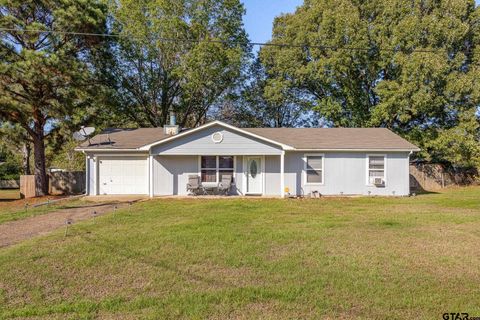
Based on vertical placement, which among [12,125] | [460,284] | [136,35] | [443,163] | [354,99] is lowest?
[460,284]

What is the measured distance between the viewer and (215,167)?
18.0m

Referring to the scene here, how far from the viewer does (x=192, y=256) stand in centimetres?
650

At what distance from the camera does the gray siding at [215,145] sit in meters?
17.1

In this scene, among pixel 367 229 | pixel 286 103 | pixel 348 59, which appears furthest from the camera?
pixel 286 103

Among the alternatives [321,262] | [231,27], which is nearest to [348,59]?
[231,27]

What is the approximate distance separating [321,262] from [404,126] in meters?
23.7

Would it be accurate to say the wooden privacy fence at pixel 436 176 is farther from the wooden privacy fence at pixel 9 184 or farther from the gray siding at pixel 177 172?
the wooden privacy fence at pixel 9 184

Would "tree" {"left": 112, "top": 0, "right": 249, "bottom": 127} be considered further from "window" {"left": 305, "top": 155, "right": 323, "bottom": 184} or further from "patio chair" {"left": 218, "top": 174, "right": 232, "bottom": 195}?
"window" {"left": 305, "top": 155, "right": 323, "bottom": 184}

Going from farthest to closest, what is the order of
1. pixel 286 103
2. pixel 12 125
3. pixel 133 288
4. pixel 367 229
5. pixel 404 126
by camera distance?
pixel 286 103 < pixel 404 126 < pixel 12 125 < pixel 367 229 < pixel 133 288

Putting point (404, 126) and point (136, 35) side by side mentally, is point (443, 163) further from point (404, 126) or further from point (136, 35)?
point (136, 35)

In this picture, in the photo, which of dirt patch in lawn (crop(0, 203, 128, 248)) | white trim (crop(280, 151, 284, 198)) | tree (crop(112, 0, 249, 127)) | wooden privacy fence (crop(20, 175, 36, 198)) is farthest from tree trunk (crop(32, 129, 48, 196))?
white trim (crop(280, 151, 284, 198))

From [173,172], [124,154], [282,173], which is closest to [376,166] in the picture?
[282,173]

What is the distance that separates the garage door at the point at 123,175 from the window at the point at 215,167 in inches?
113

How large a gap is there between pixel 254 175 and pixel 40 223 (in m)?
9.83
